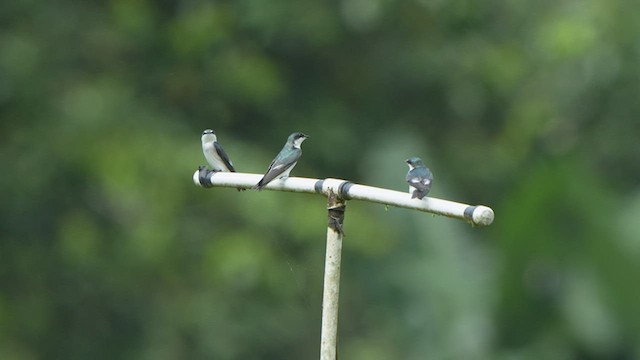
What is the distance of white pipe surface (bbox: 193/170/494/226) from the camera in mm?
3568

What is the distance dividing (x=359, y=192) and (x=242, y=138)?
7.28 metres

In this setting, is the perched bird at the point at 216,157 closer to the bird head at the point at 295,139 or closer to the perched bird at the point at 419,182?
the bird head at the point at 295,139

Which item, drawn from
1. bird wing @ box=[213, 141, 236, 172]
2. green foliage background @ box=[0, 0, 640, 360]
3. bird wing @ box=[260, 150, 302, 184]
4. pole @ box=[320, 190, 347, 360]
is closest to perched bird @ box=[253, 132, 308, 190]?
bird wing @ box=[260, 150, 302, 184]

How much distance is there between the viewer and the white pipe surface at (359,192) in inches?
140

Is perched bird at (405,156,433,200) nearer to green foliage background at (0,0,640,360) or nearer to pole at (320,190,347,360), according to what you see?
pole at (320,190,347,360)

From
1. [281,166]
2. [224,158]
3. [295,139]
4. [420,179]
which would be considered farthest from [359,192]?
[295,139]

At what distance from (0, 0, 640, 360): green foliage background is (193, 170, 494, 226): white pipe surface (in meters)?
4.57

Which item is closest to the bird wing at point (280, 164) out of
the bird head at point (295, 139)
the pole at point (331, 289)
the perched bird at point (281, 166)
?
the perched bird at point (281, 166)

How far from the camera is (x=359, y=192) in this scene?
3883 millimetres

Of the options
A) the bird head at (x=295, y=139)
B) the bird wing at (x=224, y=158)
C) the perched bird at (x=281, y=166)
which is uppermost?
the bird head at (x=295, y=139)

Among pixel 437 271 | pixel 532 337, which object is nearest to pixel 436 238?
pixel 437 271

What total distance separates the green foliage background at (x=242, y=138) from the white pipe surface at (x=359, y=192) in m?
4.57

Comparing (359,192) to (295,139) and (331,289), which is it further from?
(295,139)

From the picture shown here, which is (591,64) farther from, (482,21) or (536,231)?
(536,231)
